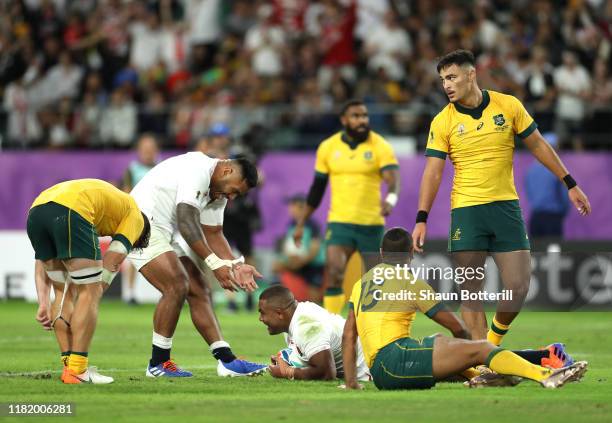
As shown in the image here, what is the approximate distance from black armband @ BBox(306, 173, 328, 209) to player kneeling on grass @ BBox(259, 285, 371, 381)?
4955mm

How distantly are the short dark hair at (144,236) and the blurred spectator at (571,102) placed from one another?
41.7ft

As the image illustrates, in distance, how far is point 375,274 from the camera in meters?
10.1

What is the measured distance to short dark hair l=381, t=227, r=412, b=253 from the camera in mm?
10133

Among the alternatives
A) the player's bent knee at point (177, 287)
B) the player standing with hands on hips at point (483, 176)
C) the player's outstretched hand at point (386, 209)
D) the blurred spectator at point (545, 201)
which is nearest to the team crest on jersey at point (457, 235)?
the player standing with hands on hips at point (483, 176)

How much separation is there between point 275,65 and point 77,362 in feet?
47.4

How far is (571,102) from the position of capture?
74.4 feet

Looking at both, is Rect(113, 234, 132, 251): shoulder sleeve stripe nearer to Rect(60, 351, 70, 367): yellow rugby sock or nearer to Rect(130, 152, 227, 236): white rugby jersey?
Rect(130, 152, 227, 236): white rugby jersey

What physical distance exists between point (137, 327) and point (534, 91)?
8887 mm

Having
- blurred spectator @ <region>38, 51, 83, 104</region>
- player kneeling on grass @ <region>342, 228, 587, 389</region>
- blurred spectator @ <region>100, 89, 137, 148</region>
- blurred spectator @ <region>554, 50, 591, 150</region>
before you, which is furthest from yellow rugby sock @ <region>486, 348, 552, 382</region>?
blurred spectator @ <region>38, 51, 83, 104</region>

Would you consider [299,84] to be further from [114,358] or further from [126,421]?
[126,421]

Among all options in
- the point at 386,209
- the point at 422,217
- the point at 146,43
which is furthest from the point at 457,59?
the point at 146,43

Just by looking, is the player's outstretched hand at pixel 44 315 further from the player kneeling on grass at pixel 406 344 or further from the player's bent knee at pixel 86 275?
the player kneeling on grass at pixel 406 344

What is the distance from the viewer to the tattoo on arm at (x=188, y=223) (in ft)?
37.4

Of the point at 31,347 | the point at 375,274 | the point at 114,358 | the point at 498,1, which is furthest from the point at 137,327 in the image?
the point at 498,1
